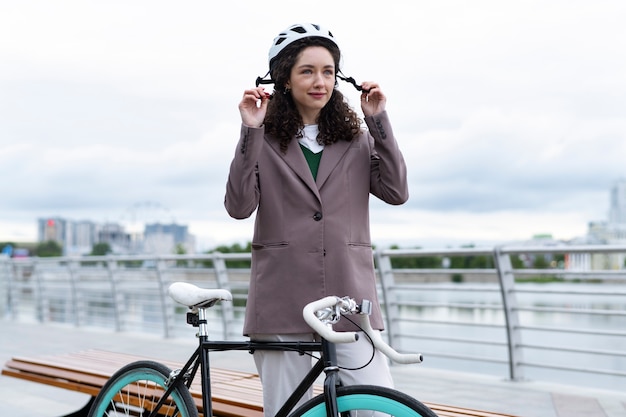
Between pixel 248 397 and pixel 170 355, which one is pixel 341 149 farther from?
pixel 170 355

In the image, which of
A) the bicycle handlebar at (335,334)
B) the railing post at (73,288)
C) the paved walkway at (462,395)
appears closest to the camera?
the bicycle handlebar at (335,334)

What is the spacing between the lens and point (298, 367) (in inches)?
102

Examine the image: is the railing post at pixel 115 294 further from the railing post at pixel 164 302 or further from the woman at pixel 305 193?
the woman at pixel 305 193

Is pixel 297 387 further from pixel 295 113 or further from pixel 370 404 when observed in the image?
pixel 295 113

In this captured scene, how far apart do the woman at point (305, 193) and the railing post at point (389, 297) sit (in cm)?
527

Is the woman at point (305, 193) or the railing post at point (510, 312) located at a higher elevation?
the woman at point (305, 193)

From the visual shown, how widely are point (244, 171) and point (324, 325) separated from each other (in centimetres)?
56

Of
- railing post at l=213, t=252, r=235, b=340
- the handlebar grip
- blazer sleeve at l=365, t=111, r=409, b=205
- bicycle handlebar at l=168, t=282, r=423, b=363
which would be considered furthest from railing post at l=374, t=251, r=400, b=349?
the handlebar grip

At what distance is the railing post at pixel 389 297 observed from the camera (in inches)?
312

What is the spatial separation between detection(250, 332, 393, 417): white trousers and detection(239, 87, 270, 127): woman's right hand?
0.66 meters

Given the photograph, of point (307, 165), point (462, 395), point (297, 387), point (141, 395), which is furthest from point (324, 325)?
point (462, 395)

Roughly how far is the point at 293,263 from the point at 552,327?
486 centimetres

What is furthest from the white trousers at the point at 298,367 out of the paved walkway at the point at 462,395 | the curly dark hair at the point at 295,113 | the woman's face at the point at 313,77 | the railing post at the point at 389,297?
the railing post at the point at 389,297

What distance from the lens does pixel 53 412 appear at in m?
6.12
